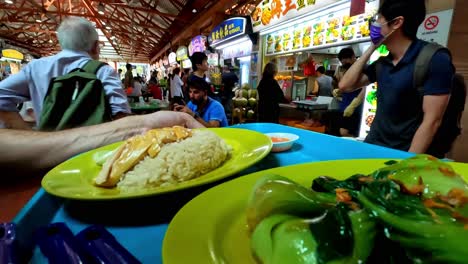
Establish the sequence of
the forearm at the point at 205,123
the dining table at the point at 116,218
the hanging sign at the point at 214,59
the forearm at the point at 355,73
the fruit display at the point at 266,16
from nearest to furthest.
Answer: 1. the dining table at the point at 116,218
2. the forearm at the point at 355,73
3. the forearm at the point at 205,123
4. the fruit display at the point at 266,16
5. the hanging sign at the point at 214,59

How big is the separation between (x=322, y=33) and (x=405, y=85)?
3.16 metres

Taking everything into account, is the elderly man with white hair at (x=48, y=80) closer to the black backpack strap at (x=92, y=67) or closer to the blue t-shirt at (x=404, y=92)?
the black backpack strap at (x=92, y=67)

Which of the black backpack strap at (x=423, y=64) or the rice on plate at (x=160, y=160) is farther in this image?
the black backpack strap at (x=423, y=64)

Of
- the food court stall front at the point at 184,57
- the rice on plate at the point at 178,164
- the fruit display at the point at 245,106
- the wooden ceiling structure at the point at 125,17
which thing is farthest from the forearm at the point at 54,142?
the food court stall front at the point at 184,57

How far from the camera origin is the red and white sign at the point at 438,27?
237 cm

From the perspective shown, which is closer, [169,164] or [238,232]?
[238,232]

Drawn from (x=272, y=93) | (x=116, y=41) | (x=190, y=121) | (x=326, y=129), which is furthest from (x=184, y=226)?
(x=116, y=41)

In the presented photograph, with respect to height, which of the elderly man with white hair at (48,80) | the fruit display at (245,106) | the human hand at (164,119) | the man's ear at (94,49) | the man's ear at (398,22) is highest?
the man's ear at (398,22)

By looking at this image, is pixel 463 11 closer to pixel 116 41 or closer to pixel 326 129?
pixel 326 129

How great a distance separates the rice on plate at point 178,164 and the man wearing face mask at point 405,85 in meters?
1.35

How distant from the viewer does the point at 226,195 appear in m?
0.55

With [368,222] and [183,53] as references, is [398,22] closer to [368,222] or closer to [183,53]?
[368,222]

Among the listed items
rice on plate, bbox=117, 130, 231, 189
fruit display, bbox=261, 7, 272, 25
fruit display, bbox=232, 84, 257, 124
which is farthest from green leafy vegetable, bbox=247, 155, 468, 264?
fruit display, bbox=232, 84, 257, 124

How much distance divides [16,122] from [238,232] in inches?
81.4
